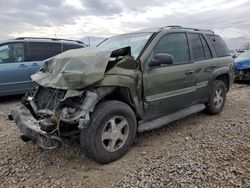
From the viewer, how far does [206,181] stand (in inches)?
123

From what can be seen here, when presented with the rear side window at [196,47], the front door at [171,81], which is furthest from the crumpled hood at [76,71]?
the rear side window at [196,47]

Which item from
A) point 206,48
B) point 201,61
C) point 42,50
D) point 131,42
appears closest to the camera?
point 131,42

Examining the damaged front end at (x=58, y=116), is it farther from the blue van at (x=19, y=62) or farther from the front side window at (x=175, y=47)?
the blue van at (x=19, y=62)

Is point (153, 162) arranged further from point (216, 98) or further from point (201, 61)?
point (216, 98)

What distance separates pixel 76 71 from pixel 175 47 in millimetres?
1989

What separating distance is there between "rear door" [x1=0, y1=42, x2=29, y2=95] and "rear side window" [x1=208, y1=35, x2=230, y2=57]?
4.97m

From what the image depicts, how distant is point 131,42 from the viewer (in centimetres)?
463

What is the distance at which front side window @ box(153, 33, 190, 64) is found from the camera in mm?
4500

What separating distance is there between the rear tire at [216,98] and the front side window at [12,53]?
17.2 feet

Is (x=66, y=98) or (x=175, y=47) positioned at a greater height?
(x=175, y=47)

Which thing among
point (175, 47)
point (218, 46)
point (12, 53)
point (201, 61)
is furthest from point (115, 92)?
point (12, 53)

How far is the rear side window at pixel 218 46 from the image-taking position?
19.3ft

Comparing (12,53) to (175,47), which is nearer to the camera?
(175,47)

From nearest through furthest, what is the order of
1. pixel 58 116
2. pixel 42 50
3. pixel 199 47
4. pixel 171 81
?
pixel 58 116 → pixel 171 81 → pixel 199 47 → pixel 42 50
